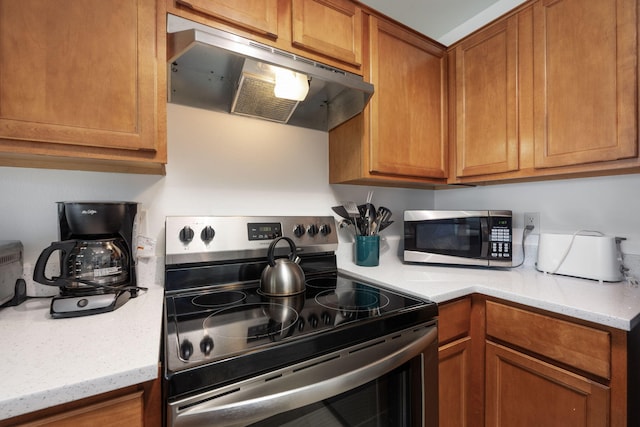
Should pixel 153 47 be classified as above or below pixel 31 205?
above

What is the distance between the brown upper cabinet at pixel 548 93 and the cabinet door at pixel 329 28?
0.66 meters

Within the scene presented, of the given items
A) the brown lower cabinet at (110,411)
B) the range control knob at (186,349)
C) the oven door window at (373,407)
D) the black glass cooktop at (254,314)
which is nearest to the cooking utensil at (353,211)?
the black glass cooktop at (254,314)

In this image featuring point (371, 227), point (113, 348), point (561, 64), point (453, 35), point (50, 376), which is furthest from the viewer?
point (453, 35)

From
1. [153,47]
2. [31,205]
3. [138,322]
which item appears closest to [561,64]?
[153,47]

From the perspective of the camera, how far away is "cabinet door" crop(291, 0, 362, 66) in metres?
1.12

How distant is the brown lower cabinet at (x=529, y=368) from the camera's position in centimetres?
83

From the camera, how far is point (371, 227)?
1569 mm

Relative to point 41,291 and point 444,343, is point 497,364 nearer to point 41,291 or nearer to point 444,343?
point 444,343

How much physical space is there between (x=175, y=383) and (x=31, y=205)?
3.01 ft

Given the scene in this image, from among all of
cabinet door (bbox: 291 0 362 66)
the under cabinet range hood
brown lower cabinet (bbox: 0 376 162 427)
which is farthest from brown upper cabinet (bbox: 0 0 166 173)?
brown lower cabinet (bbox: 0 376 162 427)

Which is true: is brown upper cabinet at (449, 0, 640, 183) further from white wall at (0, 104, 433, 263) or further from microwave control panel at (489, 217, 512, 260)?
white wall at (0, 104, 433, 263)

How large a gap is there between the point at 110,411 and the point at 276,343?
0.32 metres

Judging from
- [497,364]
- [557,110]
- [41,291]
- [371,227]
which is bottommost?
[497,364]

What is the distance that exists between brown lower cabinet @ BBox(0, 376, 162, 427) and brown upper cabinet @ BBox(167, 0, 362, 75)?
3.49 ft
